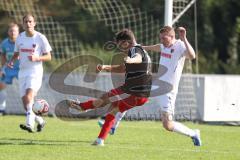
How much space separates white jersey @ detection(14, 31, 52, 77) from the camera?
46.5 ft

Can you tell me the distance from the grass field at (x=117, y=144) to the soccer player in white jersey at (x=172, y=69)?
303 mm

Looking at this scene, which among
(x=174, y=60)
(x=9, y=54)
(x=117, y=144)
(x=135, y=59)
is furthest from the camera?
(x=9, y=54)

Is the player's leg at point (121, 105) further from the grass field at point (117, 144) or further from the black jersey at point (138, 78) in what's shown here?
the grass field at point (117, 144)

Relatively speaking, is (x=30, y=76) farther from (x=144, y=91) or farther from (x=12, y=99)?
(x=12, y=99)

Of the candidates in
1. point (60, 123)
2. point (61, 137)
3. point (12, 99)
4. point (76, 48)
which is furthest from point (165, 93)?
point (76, 48)

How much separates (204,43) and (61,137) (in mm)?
28622

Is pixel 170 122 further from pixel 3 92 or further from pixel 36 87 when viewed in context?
pixel 3 92

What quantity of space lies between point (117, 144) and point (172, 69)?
154cm

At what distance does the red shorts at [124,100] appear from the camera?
1212 centimetres

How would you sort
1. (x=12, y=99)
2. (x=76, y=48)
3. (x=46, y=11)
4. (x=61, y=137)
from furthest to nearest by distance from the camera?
(x=46, y=11) → (x=76, y=48) → (x=12, y=99) → (x=61, y=137)

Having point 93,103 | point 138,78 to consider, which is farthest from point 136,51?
point 93,103

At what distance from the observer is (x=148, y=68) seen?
1207 cm

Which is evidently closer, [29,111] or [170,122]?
[170,122]

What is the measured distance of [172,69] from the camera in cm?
1261
